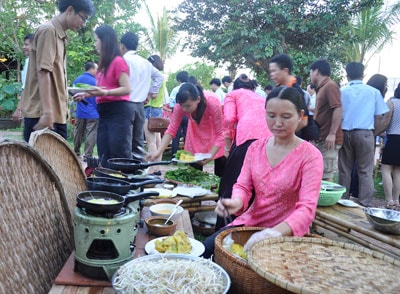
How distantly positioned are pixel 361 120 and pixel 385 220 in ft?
8.84

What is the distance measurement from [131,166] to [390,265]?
1.67 m

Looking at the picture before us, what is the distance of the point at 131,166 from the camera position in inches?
95.5

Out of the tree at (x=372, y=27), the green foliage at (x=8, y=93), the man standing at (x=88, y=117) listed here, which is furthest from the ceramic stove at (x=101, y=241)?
the tree at (x=372, y=27)

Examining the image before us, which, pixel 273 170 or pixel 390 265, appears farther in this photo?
pixel 273 170

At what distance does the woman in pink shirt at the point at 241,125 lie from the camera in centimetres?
303

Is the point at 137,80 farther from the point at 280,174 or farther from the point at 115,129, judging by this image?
the point at 280,174

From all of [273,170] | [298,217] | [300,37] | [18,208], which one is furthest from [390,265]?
[300,37]

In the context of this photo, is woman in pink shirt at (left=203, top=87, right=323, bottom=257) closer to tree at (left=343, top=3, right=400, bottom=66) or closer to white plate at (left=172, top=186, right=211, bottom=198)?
white plate at (left=172, top=186, right=211, bottom=198)

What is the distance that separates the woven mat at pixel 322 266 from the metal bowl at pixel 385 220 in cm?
134

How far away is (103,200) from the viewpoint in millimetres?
1575

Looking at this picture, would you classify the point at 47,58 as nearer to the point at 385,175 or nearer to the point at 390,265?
the point at 390,265

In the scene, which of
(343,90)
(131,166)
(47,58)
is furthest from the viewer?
(343,90)

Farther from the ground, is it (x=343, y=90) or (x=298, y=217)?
(x=343, y=90)

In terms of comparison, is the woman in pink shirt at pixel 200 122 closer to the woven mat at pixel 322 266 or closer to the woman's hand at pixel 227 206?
the woman's hand at pixel 227 206
